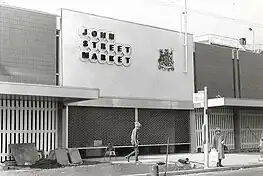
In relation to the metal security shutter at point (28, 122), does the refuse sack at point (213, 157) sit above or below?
below

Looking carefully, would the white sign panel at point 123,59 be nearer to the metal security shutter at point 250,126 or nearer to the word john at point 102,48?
the word john at point 102,48

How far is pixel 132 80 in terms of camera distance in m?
27.4

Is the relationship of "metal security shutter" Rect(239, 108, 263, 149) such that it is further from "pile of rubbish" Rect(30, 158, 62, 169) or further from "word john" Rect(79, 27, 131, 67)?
"pile of rubbish" Rect(30, 158, 62, 169)

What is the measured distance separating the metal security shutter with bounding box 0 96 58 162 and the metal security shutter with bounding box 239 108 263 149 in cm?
1610

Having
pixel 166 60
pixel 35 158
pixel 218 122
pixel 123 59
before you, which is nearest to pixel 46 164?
pixel 35 158

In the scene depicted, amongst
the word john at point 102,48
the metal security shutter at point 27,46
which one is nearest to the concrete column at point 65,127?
the metal security shutter at point 27,46

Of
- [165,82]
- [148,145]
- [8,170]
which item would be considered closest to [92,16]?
[165,82]

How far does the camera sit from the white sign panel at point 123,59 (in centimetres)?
2502

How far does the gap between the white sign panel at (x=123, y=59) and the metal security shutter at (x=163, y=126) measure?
1027 mm

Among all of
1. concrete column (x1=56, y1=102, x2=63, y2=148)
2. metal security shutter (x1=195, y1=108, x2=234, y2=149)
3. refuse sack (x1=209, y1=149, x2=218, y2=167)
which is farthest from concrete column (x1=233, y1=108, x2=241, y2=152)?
concrete column (x1=56, y1=102, x2=63, y2=148)

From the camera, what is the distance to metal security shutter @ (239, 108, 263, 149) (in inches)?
1358

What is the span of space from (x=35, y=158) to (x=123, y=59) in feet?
27.3

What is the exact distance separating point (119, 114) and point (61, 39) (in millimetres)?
5634

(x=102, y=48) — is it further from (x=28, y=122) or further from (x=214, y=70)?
(x=214, y=70)
